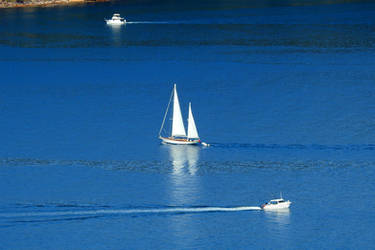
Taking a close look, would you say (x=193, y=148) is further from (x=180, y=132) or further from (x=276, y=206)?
(x=276, y=206)

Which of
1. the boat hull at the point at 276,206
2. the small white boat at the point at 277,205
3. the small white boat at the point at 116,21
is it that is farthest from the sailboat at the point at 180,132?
the small white boat at the point at 116,21

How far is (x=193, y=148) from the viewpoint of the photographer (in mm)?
82875

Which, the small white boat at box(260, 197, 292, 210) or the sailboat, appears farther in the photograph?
the sailboat

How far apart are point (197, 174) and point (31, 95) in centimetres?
4347

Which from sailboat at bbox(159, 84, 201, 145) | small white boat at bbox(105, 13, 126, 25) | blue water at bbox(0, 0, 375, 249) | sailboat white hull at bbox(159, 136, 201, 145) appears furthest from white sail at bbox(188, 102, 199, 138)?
small white boat at bbox(105, 13, 126, 25)

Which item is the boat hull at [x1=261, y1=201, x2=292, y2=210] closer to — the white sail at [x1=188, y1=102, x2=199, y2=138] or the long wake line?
the long wake line

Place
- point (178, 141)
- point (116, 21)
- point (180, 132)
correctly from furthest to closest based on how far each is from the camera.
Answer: point (116, 21) → point (180, 132) → point (178, 141)

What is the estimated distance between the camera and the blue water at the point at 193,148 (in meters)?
63.8

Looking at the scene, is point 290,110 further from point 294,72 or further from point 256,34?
point 256,34

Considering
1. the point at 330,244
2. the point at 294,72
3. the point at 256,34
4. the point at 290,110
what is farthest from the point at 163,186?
the point at 256,34

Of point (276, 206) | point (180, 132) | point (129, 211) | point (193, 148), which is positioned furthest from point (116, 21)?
point (276, 206)

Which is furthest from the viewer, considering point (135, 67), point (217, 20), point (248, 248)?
point (217, 20)

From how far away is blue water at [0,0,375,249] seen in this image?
2511 inches

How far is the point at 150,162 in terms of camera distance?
79062mm
